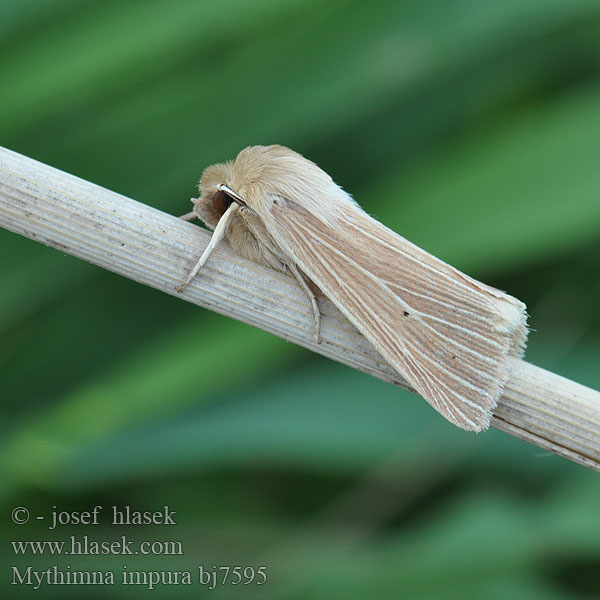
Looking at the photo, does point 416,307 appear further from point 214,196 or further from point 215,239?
point 214,196

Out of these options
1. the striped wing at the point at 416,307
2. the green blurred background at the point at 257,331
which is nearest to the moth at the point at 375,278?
the striped wing at the point at 416,307

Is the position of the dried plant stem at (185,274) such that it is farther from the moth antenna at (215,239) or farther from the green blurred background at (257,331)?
the green blurred background at (257,331)

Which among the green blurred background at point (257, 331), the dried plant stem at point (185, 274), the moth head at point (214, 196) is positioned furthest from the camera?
the green blurred background at point (257, 331)

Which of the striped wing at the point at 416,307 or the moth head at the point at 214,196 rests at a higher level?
the moth head at the point at 214,196

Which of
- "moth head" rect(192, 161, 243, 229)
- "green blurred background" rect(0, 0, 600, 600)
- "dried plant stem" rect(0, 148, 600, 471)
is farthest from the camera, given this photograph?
"green blurred background" rect(0, 0, 600, 600)

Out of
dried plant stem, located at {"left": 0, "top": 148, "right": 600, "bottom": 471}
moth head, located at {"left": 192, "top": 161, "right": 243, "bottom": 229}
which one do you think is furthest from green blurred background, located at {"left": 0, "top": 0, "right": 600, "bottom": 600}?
dried plant stem, located at {"left": 0, "top": 148, "right": 600, "bottom": 471}

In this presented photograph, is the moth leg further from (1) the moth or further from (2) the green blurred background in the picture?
(2) the green blurred background

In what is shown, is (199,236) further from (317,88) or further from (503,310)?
(317,88)
